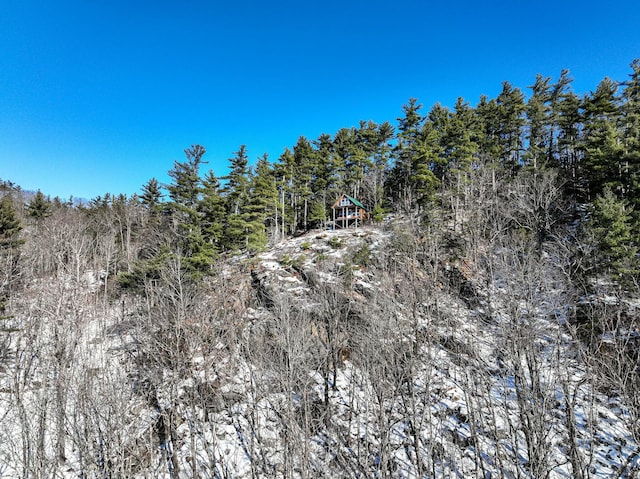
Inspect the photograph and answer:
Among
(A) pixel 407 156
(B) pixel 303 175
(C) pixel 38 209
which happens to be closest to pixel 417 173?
(A) pixel 407 156

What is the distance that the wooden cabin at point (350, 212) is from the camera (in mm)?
35594

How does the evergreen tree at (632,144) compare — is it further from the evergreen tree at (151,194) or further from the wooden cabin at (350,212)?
the evergreen tree at (151,194)

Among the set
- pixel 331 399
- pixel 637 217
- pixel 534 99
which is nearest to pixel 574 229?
pixel 637 217

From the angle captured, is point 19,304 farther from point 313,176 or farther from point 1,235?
point 313,176

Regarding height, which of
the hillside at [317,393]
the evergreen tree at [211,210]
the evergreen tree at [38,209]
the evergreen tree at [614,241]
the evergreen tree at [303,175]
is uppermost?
the evergreen tree at [303,175]

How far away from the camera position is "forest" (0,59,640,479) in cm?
1070

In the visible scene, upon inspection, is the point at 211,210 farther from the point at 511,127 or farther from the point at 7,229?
the point at 511,127

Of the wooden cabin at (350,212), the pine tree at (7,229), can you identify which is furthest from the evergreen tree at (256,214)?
the pine tree at (7,229)

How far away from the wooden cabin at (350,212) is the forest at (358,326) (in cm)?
211

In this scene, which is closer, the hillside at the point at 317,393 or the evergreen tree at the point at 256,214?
the hillside at the point at 317,393

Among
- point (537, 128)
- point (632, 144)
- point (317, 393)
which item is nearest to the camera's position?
point (317, 393)

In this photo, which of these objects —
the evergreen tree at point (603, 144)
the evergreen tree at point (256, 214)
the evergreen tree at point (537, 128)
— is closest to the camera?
the evergreen tree at point (603, 144)

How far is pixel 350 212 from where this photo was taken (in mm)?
37250

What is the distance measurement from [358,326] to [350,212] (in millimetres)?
23071
